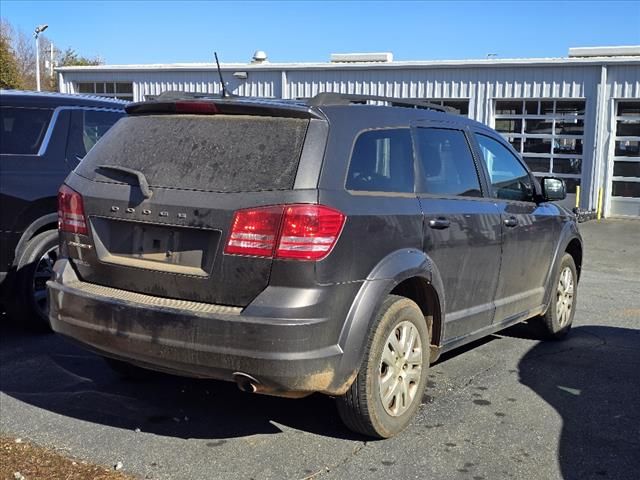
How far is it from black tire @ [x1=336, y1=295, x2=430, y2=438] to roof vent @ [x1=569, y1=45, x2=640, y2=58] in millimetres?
16016

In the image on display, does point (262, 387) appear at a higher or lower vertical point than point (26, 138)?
lower

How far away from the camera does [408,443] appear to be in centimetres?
405

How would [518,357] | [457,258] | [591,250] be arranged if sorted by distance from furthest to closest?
[591,250] < [518,357] < [457,258]

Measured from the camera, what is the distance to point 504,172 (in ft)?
18.2

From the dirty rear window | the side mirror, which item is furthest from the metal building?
the dirty rear window

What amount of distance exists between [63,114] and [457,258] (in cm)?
378

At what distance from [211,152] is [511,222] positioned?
245 centimetres

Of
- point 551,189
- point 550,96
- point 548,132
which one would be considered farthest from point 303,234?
point 548,132

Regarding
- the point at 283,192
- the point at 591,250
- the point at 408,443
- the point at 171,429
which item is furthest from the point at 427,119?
the point at 591,250

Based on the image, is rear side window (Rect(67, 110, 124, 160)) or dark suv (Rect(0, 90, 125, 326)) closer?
dark suv (Rect(0, 90, 125, 326))

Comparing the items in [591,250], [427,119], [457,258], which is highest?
[427,119]

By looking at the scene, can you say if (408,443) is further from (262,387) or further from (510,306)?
(510,306)

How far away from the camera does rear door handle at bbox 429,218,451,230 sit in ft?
14.2

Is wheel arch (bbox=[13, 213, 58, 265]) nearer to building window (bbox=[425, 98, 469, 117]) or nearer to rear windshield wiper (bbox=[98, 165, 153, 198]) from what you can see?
rear windshield wiper (bbox=[98, 165, 153, 198])
